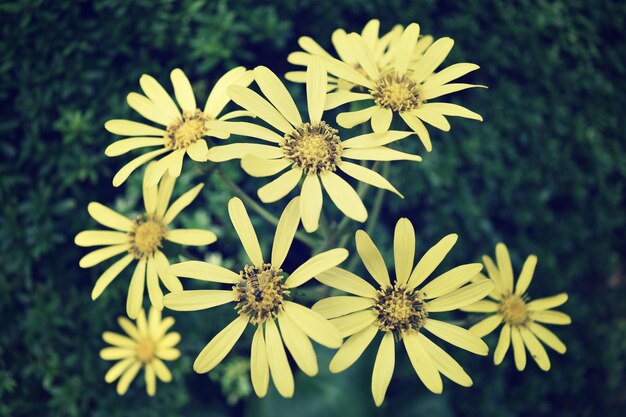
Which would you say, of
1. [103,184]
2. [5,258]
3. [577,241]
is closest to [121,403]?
[5,258]

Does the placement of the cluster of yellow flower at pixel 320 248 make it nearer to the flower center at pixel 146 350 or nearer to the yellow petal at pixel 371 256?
the yellow petal at pixel 371 256

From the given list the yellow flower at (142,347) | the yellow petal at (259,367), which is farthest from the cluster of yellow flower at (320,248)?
the yellow flower at (142,347)

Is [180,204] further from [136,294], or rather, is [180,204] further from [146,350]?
[146,350]

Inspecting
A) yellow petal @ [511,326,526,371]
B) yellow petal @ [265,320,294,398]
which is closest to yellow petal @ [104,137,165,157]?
yellow petal @ [265,320,294,398]

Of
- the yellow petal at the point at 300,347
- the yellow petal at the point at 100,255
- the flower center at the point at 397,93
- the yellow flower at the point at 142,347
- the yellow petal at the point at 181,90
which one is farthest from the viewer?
the yellow flower at the point at 142,347

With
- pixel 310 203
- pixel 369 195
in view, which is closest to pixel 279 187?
pixel 310 203

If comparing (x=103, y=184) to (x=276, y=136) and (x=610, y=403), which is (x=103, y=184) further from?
(x=610, y=403)
